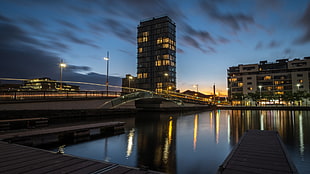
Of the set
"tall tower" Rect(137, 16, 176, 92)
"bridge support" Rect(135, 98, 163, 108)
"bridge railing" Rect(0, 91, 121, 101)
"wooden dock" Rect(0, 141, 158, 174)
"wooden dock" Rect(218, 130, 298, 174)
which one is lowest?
"bridge support" Rect(135, 98, 163, 108)

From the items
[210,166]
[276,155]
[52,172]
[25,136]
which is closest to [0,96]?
[25,136]

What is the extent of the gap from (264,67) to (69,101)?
388 ft

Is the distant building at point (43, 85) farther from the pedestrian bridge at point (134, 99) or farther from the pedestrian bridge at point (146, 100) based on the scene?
the pedestrian bridge at point (146, 100)

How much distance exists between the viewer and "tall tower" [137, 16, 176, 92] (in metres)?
104

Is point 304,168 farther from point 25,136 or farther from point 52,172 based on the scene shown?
point 25,136

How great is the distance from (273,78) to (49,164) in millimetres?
126062

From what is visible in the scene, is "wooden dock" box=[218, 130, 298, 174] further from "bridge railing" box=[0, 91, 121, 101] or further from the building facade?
the building facade

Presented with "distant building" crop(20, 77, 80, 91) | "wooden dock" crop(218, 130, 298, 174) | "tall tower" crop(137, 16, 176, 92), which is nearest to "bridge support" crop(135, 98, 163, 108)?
"distant building" crop(20, 77, 80, 91)

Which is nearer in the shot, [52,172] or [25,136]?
[52,172]

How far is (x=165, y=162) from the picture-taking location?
8203mm

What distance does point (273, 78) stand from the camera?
360 ft

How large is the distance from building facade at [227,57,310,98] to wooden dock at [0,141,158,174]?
107 metres

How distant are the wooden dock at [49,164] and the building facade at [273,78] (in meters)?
107

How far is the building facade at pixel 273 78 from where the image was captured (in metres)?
102
